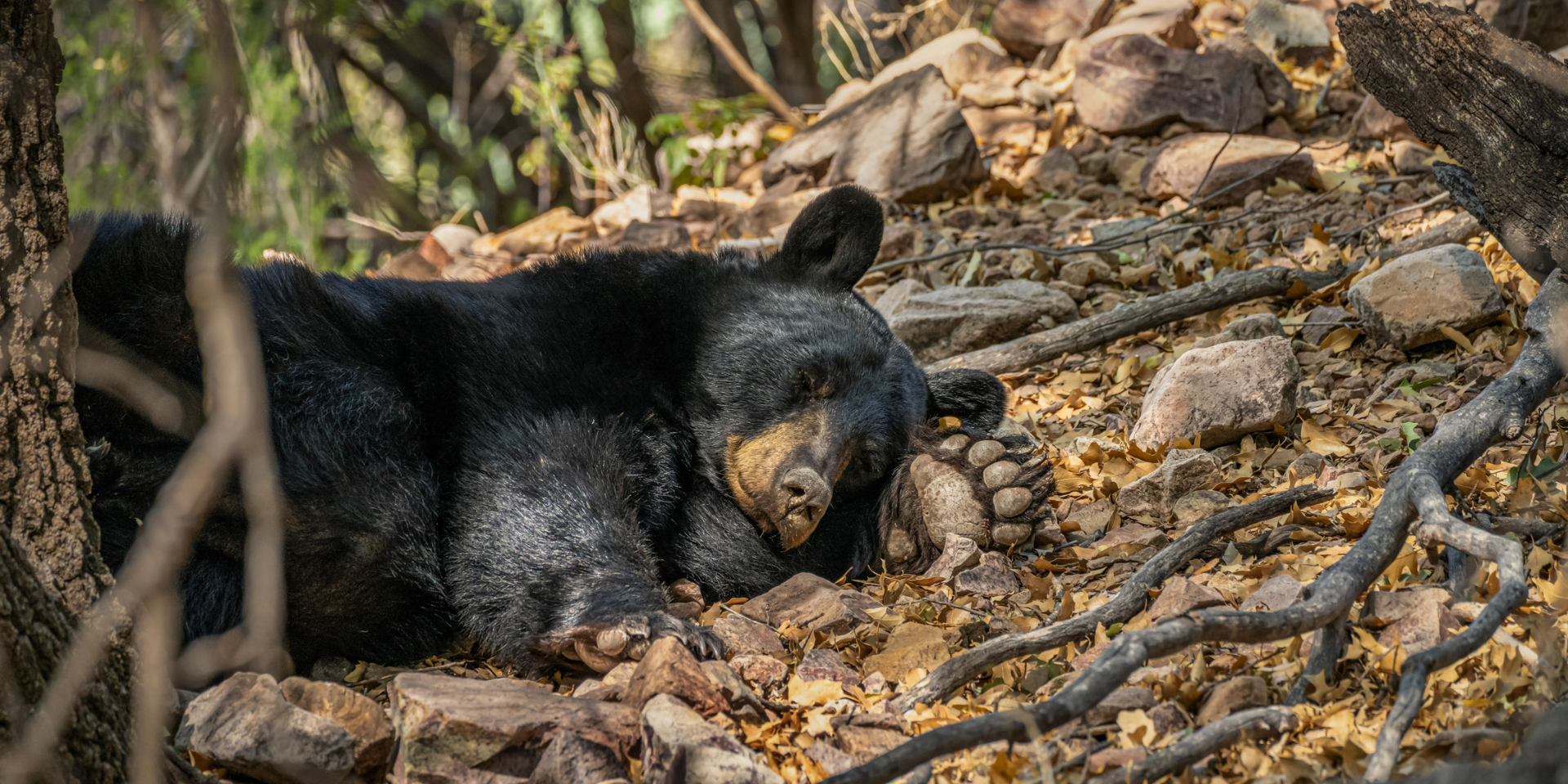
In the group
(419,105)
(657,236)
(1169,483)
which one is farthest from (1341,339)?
(419,105)

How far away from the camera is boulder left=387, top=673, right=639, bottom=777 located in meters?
2.29

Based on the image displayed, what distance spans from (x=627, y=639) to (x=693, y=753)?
24.1 inches

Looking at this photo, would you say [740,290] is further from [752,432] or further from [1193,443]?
[1193,443]

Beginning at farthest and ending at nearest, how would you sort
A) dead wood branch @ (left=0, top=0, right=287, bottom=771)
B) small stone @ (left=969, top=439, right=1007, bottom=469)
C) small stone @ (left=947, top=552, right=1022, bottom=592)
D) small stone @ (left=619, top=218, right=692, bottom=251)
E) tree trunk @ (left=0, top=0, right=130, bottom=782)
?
1. small stone @ (left=619, top=218, right=692, bottom=251)
2. small stone @ (left=969, top=439, right=1007, bottom=469)
3. small stone @ (left=947, top=552, right=1022, bottom=592)
4. tree trunk @ (left=0, top=0, right=130, bottom=782)
5. dead wood branch @ (left=0, top=0, right=287, bottom=771)

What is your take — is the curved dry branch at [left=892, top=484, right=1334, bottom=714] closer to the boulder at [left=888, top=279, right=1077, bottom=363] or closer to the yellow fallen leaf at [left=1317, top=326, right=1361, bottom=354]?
the yellow fallen leaf at [left=1317, top=326, right=1361, bottom=354]

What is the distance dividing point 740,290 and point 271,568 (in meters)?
2.63

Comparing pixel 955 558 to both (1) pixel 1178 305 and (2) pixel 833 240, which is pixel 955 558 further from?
(1) pixel 1178 305

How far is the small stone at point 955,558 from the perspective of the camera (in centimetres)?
323

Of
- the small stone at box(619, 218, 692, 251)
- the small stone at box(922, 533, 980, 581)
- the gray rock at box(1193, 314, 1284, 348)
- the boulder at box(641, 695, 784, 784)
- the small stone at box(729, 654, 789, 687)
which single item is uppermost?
the small stone at box(619, 218, 692, 251)

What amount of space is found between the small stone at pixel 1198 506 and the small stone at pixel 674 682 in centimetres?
158

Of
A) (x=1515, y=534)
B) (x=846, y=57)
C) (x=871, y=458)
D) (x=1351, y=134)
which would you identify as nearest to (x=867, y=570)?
(x=871, y=458)

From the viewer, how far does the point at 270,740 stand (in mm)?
2264

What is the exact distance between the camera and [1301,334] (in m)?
4.29

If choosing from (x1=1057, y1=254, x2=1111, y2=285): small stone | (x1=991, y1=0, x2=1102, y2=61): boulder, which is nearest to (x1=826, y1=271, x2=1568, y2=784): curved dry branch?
(x1=1057, y1=254, x2=1111, y2=285): small stone
